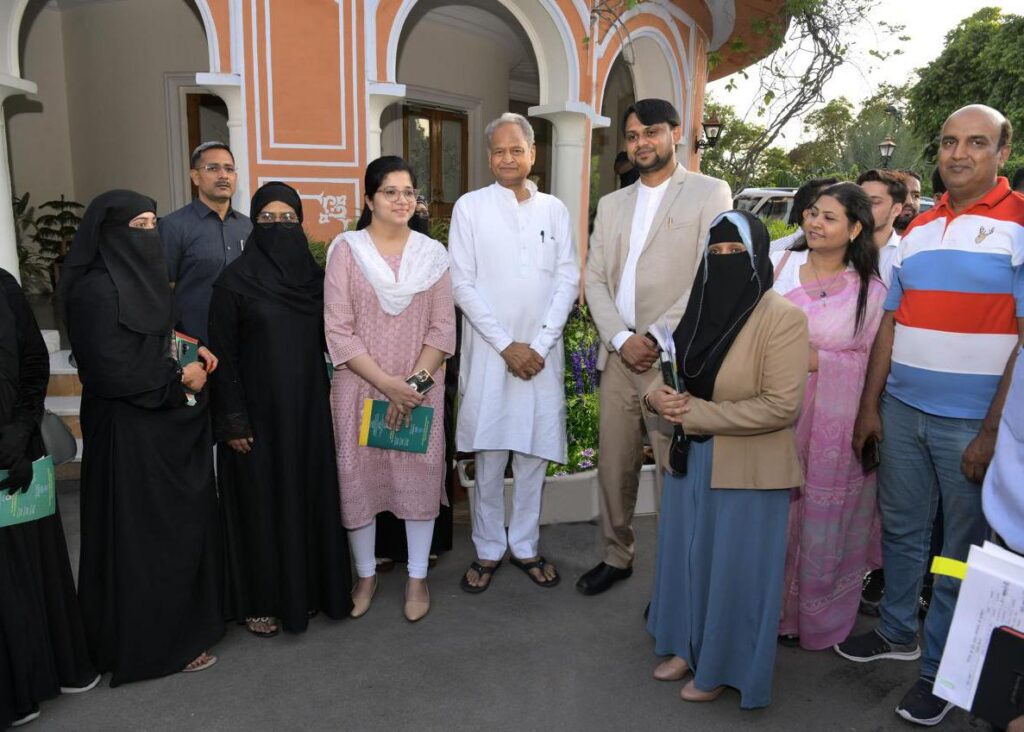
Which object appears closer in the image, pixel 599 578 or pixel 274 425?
pixel 274 425

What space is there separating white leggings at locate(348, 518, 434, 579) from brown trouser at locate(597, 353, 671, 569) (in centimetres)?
84

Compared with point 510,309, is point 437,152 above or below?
above

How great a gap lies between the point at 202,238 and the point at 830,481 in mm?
3162

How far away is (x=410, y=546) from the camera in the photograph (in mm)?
3572

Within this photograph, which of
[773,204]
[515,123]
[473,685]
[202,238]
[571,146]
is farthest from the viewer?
[773,204]

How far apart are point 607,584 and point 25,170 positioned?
9110 mm

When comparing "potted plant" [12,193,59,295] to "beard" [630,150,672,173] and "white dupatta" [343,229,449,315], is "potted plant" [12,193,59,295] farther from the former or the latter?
"beard" [630,150,672,173]

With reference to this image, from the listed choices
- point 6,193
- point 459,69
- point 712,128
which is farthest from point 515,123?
point 712,128

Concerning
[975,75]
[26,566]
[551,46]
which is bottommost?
[26,566]

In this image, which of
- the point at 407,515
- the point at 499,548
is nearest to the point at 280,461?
the point at 407,515

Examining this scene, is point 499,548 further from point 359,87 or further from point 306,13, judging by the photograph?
point 306,13

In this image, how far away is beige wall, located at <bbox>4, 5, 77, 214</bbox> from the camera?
30.2ft

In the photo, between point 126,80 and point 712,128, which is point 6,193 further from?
point 712,128

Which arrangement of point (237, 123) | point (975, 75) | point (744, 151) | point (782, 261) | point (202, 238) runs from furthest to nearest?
point (744, 151)
point (975, 75)
point (237, 123)
point (202, 238)
point (782, 261)
